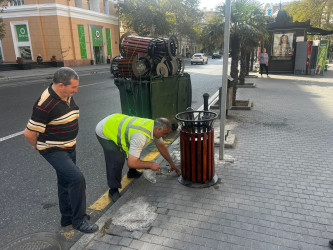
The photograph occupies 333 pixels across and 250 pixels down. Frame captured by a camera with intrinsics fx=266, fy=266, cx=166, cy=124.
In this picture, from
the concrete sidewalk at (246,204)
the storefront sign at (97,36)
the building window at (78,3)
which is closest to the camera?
the concrete sidewalk at (246,204)

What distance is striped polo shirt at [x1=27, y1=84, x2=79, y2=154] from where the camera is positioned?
250 cm

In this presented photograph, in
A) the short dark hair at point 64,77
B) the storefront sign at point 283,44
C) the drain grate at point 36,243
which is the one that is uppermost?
the storefront sign at point 283,44

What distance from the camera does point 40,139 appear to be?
Answer: 8.75 feet

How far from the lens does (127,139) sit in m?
3.00

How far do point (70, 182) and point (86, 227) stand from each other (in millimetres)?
538

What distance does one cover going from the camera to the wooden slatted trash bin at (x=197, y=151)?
3457 mm

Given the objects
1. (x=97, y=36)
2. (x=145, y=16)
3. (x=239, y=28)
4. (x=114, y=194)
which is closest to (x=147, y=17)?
(x=145, y=16)

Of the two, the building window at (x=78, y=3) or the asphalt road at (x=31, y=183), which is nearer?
the asphalt road at (x=31, y=183)

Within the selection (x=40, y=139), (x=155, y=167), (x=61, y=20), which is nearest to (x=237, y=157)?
(x=155, y=167)

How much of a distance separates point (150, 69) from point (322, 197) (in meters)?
3.99

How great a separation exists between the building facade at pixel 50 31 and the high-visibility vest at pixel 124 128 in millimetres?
30710

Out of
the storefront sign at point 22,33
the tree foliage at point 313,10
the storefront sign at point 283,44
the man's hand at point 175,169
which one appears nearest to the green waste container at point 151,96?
the man's hand at point 175,169

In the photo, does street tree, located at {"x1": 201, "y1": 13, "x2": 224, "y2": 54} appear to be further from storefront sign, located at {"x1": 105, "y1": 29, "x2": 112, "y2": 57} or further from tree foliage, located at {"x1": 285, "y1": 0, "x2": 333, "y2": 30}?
storefront sign, located at {"x1": 105, "y1": 29, "x2": 112, "y2": 57}

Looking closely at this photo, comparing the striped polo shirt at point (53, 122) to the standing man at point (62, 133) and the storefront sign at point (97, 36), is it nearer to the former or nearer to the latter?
the standing man at point (62, 133)
